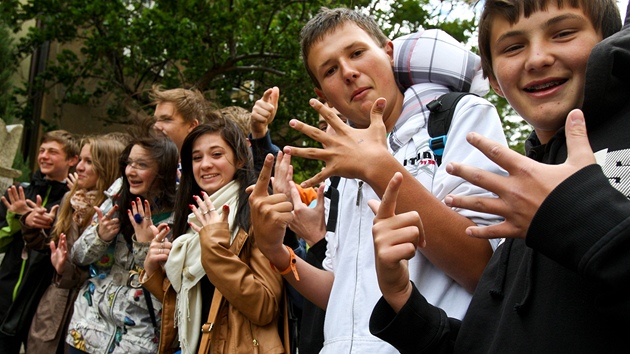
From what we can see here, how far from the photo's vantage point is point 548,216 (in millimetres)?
1086

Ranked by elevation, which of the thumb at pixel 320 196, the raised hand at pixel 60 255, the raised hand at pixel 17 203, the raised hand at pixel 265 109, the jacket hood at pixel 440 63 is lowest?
the raised hand at pixel 60 255

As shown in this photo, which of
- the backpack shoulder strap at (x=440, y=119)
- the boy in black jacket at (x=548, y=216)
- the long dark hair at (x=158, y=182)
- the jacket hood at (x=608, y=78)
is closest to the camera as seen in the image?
the boy in black jacket at (x=548, y=216)

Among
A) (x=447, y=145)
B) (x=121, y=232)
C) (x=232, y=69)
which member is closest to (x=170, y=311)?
(x=121, y=232)

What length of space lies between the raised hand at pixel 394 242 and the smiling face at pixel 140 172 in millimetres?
2974

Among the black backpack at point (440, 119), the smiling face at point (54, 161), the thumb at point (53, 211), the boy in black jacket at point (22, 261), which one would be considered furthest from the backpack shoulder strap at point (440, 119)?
the smiling face at point (54, 161)

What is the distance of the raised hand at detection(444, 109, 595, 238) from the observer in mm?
1113

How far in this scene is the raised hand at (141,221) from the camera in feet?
12.2

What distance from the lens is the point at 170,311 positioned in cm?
336

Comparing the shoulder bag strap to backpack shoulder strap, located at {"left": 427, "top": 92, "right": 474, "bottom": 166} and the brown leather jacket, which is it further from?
backpack shoulder strap, located at {"left": 427, "top": 92, "right": 474, "bottom": 166}

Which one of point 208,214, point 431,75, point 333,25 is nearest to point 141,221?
point 208,214

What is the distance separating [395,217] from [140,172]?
3.05 meters

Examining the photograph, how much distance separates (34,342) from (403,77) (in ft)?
12.0

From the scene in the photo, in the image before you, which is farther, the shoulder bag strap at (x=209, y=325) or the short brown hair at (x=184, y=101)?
the short brown hair at (x=184, y=101)

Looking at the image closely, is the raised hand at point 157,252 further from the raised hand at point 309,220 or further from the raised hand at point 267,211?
the raised hand at point 267,211
